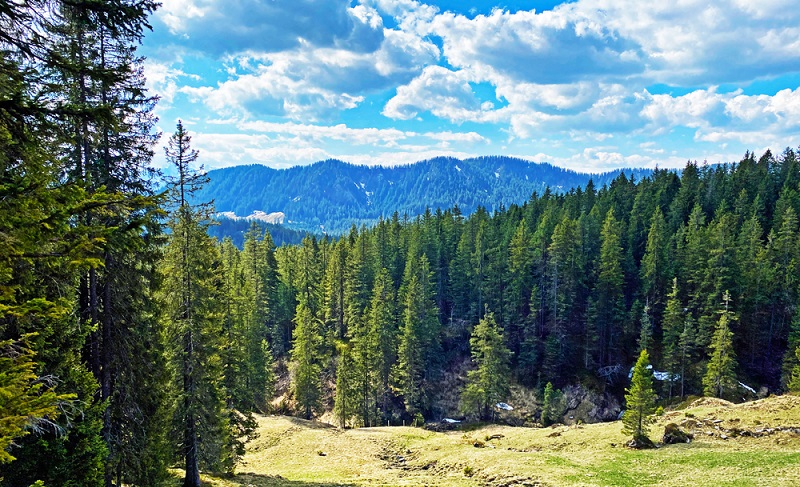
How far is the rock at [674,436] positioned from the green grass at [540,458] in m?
0.53

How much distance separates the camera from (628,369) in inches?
2250

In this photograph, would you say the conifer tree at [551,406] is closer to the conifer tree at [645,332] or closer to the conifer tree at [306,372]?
the conifer tree at [645,332]

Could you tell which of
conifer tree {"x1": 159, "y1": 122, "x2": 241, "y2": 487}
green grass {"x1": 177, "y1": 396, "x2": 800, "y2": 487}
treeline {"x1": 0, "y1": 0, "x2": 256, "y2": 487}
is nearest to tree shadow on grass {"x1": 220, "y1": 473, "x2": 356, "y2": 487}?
green grass {"x1": 177, "y1": 396, "x2": 800, "y2": 487}

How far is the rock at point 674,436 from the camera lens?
85.7 feet

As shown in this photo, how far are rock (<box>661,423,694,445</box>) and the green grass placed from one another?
53 cm

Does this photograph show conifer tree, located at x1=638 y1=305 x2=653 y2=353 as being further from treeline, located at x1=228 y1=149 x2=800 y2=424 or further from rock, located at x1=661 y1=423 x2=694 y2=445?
rock, located at x1=661 y1=423 x2=694 y2=445

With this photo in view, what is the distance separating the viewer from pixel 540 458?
25672mm

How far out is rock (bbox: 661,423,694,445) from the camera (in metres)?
26.1

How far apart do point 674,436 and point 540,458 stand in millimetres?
8734

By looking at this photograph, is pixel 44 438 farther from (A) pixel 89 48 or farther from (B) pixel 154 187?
(A) pixel 89 48

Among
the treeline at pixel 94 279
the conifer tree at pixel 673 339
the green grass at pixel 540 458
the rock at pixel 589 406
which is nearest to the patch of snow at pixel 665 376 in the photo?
the conifer tree at pixel 673 339

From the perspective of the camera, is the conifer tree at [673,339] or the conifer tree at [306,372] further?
the conifer tree at [673,339]

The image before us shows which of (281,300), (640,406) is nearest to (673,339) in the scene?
(640,406)

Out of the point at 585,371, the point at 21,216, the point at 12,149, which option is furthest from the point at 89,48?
the point at 585,371
